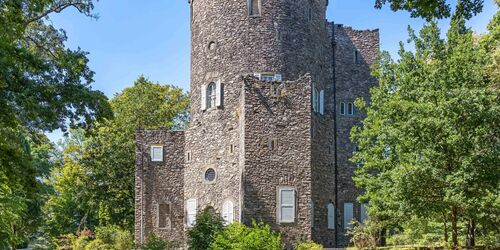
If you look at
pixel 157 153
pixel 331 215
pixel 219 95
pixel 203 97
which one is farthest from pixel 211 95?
pixel 331 215

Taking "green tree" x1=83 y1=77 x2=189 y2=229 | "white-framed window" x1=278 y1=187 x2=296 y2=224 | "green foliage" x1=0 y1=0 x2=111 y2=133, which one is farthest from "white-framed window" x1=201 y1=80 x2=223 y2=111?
"green foliage" x1=0 y1=0 x2=111 y2=133

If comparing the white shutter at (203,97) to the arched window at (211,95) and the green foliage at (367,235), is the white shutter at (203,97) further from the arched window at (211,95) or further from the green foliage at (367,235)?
the green foliage at (367,235)

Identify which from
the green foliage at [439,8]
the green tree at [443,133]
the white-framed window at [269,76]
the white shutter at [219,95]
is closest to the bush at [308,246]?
the green tree at [443,133]

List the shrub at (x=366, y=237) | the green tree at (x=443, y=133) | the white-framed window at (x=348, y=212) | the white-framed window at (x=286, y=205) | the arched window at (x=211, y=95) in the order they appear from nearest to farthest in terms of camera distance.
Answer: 1. the green tree at (x=443, y=133)
2. the shrub at (x=366, y=237)
3. the white-framed window at (x=286, y=205)
4. the arched window at (x=211, y=95)
5. the white-framed window at (x=348, y=212)

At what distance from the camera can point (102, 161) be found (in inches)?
1513

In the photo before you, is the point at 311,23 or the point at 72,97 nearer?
the point at 72,97

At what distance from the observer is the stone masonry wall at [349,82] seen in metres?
32.7

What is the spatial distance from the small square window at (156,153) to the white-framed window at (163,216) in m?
2.39

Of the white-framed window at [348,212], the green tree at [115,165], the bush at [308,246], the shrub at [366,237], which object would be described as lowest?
the bush at [308,246]

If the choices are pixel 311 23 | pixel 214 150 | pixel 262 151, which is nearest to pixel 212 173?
pixel 214 150

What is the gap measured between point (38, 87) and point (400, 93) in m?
13.4

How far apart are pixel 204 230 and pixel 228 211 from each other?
9.51 feet

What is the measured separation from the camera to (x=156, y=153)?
3312 cm

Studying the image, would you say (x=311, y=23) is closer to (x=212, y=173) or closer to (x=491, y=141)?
(x=212, y=173)
